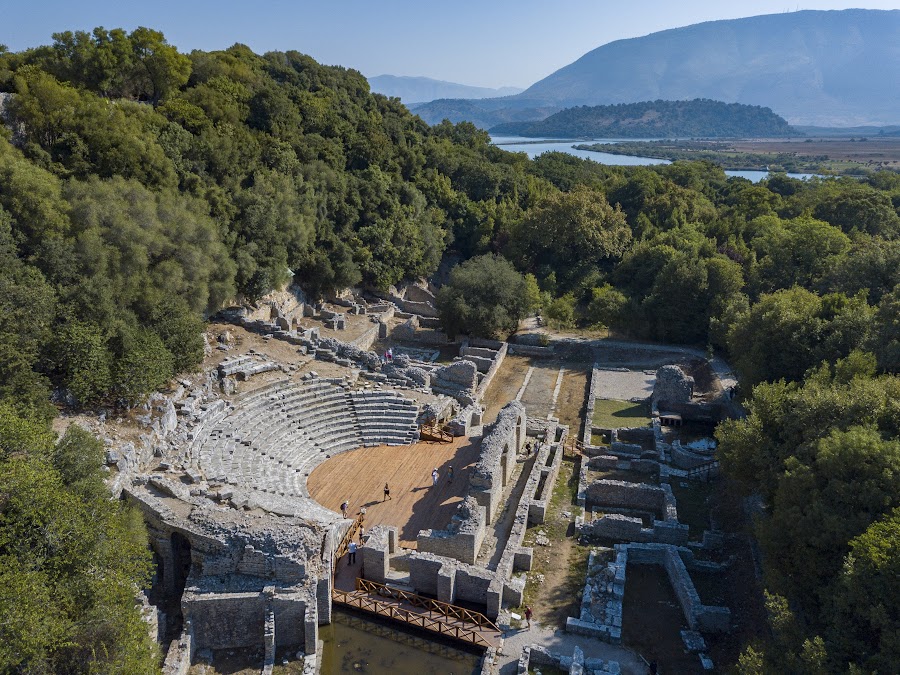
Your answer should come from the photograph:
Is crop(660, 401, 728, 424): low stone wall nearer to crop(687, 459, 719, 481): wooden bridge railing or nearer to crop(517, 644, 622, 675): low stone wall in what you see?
crop(687, 459, 719, 481): wooden bridge railing

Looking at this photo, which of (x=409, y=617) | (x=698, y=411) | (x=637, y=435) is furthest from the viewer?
(x=698, y=411)

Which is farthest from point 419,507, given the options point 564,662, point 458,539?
point 564,662

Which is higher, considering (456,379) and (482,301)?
(482,301)

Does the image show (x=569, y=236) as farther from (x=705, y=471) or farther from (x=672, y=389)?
(x=705, y=471)

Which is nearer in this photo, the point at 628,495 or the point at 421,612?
the point at 421,612

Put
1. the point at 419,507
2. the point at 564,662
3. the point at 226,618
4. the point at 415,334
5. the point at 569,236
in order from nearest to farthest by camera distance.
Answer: the point at 564,662, the point at 226,618, the point at 419,507, the point at 415,334, the point at 569,236

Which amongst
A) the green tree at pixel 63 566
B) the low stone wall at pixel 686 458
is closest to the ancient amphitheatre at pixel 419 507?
the low stone wall at pixel 686 458

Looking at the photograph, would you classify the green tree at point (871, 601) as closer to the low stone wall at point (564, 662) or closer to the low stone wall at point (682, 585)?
the low stone wall at point (682, 585)
